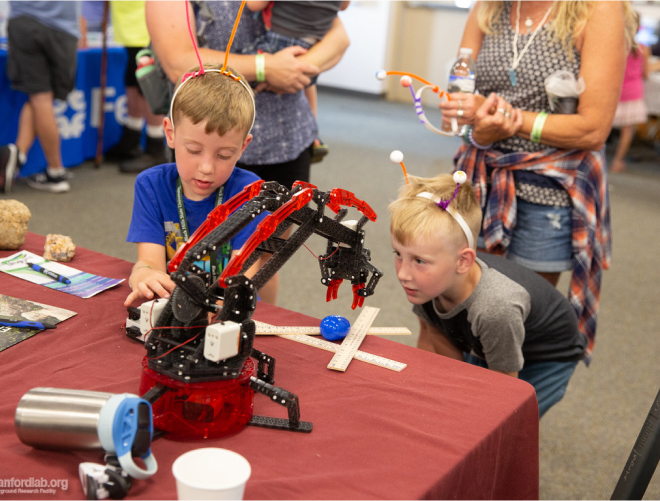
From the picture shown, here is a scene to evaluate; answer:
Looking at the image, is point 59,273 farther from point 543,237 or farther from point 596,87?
point 596,87

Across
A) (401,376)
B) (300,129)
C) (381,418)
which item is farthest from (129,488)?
(300,129)

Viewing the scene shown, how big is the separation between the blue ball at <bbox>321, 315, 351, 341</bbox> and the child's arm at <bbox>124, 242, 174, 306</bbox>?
350 millimetres

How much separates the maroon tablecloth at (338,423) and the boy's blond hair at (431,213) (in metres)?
0.33

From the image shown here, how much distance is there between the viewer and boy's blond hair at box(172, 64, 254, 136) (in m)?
1.40

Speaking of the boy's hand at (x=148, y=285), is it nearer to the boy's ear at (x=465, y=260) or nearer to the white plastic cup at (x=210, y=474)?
the white plastic cup at (x=210, y=474)

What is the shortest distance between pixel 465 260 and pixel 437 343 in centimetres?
43

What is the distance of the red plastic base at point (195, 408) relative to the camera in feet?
3.29

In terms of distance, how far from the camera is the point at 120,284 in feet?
5.26

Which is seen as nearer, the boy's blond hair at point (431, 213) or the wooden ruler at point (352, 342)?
the wooden ruler at point (352, 342)

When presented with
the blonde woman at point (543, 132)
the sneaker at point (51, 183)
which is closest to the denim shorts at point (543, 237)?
the blonde woman at point (543, 132)

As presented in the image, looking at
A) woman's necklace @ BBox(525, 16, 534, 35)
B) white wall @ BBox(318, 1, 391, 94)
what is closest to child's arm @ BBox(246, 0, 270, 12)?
woman's necklace @ BBox(525, 16, 534, 35)

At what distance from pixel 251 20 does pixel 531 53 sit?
2.92ft

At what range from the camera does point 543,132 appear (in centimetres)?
191

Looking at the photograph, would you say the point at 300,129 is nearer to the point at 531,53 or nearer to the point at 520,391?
the point at 531,53
